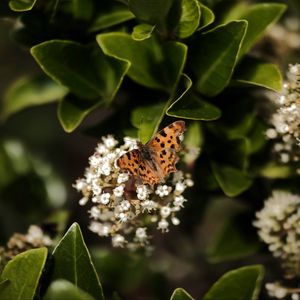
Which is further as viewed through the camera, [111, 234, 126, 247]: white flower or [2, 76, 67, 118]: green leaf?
[2, 76, 67, 118]: green leaf

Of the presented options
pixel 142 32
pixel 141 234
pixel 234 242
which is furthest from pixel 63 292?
pixel 234 242

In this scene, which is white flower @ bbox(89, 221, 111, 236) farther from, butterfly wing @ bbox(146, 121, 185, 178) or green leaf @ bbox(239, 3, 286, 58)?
green leaf @ bbox(239, 3, 286, 58)

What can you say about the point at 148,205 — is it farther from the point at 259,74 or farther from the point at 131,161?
the point at 259,74

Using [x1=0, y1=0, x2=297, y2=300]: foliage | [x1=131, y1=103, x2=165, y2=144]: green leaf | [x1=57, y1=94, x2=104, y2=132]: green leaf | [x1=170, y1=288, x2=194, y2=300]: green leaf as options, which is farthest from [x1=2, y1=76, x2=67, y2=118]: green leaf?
[x1=170, y1=288, x2=194, y2=300]: green leaf

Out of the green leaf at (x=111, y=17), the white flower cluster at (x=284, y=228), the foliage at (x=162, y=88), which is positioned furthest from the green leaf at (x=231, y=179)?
the green leaf at (x=111, y=17)

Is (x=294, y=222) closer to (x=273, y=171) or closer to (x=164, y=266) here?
(x=273, y=171)

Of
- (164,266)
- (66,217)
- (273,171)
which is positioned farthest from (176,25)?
(164,266)

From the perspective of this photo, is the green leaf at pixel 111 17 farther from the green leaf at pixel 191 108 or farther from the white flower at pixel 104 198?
the white flower at pixel 104 198
